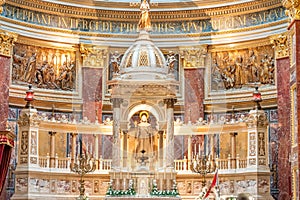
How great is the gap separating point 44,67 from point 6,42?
3.00 metres

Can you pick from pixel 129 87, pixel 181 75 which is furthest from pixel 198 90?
pixel 129 87

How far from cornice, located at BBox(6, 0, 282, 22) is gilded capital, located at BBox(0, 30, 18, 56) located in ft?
6.06

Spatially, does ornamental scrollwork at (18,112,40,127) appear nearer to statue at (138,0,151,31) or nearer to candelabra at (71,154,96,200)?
candelabra at (71,154,96,200)

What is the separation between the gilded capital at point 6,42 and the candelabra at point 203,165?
1065 centimetres

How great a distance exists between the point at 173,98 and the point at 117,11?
9.35 m

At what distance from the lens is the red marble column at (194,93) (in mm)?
38656

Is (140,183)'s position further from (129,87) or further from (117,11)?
(117,11)

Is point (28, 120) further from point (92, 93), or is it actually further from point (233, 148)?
point (233, 148)

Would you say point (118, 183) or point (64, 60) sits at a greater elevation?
point (64, 60)

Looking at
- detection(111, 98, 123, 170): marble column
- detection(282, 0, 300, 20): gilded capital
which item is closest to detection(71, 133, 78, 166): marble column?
detection(111, 98, 123, 170): marble column

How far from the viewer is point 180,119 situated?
38688 mm

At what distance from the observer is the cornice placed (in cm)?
3791

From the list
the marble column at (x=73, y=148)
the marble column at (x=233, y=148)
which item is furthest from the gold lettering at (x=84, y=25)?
the marble column at (x=233, y=148)

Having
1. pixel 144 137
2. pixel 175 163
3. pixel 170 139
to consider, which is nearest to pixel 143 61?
pixel 144 137
